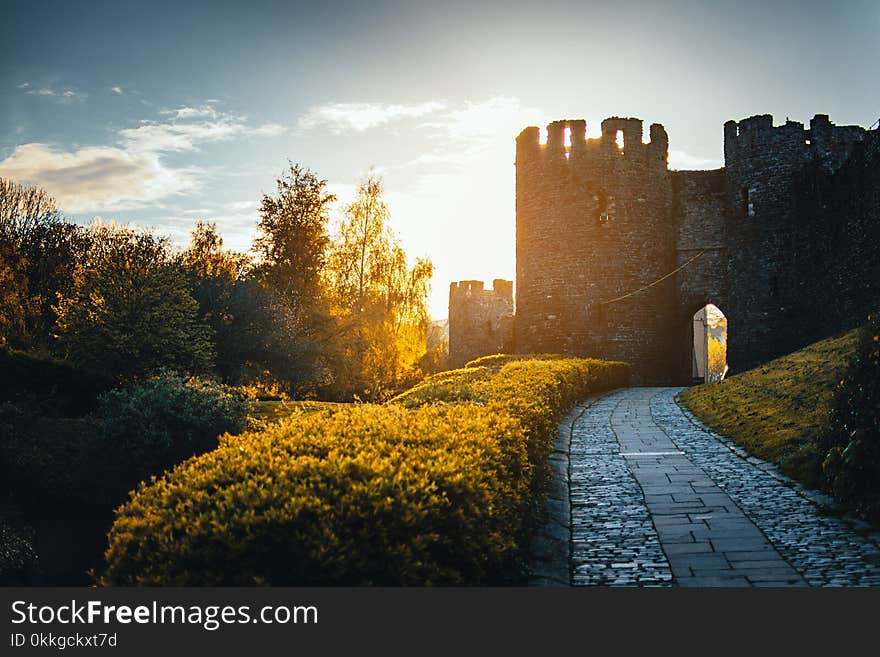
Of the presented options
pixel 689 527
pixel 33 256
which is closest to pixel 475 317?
pixel 33 256

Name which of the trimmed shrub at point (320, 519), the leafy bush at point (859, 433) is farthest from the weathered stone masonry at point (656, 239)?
the trimmed shrub at point (320, 519)

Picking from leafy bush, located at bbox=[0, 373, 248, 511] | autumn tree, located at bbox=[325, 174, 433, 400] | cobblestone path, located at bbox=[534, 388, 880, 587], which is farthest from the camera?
autumn tree, located at bbox=[325, 174, 433, 400]

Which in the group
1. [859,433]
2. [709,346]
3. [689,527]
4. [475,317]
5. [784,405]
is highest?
[475,317]

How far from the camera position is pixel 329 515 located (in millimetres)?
3361

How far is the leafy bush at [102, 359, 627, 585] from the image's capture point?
3.20 m

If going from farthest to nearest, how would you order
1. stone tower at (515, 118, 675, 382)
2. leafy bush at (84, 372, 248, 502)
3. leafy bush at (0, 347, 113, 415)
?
stone tower at (515, 118, 675, 382) → leafy bush at (0, 347, 113, 415) → leafy bush at (84, 372, 248, 502)

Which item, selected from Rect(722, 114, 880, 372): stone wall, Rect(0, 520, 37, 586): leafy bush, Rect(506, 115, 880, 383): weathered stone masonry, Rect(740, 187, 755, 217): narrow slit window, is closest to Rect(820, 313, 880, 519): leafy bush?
Rect(0, 520, 37, 586): leafy bush

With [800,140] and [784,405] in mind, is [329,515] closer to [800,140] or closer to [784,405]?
[784,405]

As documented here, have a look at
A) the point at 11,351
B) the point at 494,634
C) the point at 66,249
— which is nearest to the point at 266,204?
the point at 66,249

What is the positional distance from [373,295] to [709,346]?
63831mm

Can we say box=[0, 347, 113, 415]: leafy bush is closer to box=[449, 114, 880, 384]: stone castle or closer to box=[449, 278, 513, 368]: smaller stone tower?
box=[449, 114, 880, 384]: stone castle

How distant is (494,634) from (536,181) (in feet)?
83.3

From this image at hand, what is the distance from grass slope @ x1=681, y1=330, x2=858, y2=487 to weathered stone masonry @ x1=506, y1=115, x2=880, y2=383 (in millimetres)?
8443

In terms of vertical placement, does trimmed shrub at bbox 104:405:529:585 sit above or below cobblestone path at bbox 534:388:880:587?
above
